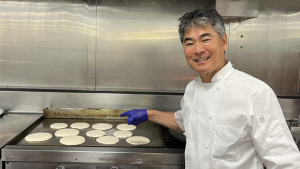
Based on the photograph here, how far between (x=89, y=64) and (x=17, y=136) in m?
1.05

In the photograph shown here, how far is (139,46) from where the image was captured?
8.36 feet

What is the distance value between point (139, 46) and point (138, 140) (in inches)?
44.4

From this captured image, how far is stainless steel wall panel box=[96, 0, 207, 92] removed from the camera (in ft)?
8.22

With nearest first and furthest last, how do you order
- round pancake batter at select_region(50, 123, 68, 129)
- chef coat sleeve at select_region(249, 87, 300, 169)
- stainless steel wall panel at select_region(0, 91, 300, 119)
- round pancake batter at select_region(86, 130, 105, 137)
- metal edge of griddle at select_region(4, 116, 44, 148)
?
1. chef coat sleeve at select_region(249, 87, 300, 169)
2. metal edge of griddle at select_region(4, 116, 44, 148)
3. round pancake batter at select_region(86, 130, 105, 137)
4. round pancake batter at select_region(50, 123, 68, 129)
5. stainless steel wall panel at select_region(0, 91, 300, 119)

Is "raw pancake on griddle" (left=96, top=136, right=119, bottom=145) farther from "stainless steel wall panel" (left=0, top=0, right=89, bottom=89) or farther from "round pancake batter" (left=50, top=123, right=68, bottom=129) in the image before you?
"stainless steel wall panel" (left=0, top=0, right=89, bottom=89)

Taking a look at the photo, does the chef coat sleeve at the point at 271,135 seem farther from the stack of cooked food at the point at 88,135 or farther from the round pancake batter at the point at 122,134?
the round pancake batter at the point at 122,134

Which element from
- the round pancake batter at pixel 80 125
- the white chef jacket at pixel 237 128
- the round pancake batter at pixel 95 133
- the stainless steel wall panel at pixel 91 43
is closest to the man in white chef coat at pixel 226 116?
the white chef jacket at pixel 237 128

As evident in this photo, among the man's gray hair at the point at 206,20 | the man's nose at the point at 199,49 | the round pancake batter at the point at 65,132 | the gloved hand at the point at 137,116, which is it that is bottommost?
the round pancake batter at the point at 65,132

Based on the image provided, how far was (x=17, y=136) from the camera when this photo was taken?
1.73 meters

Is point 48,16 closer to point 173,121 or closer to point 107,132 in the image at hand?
point 107,132

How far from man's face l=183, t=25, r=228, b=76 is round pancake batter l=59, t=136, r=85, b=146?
1.05 metres

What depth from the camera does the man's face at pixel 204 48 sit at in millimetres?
1218

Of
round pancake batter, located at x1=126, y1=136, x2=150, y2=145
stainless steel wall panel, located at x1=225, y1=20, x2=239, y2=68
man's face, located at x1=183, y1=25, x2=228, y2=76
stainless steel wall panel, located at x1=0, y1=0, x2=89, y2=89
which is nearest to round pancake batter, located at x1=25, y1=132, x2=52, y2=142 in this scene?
round pancake batter, located at x1=126, y1=136, x2=150, y2=145

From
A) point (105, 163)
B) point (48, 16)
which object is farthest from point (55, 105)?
point (105, 163)
